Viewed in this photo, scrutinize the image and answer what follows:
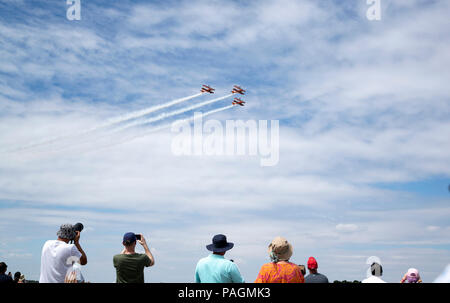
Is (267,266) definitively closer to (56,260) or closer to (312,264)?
(312,264)

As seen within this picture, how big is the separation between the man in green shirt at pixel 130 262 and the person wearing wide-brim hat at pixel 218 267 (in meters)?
1.87

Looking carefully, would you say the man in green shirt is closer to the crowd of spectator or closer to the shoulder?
the crowd of spectator

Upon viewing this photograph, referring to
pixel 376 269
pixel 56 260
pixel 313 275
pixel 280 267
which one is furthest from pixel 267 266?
pixel 56 260

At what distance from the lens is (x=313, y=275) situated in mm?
15320

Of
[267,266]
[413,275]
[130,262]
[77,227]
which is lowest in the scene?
[413,275]

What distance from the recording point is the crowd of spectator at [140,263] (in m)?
12.5

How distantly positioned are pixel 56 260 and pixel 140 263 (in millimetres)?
2499

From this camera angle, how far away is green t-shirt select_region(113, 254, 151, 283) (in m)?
13.9

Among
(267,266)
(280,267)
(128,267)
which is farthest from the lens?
(128,267)

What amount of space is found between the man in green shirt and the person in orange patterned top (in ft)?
12.5
